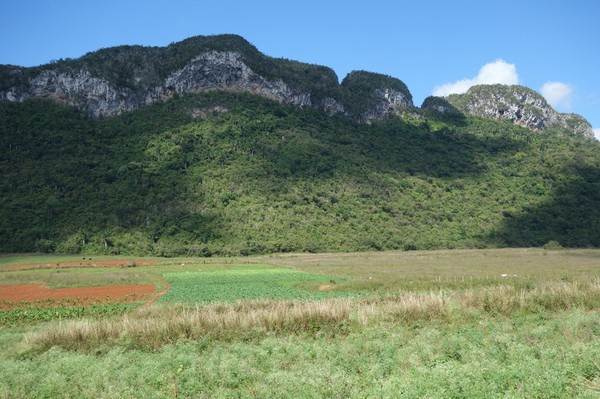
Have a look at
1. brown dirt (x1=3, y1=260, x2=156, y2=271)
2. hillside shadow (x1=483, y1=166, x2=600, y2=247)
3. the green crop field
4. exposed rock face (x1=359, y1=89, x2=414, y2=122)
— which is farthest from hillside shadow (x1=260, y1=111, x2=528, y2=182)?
the green crop field

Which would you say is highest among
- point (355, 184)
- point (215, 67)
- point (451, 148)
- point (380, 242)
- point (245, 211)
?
point (215, 67)

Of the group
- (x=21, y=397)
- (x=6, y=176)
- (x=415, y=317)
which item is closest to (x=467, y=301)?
(x=415, y=317)

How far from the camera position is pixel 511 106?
183 meters

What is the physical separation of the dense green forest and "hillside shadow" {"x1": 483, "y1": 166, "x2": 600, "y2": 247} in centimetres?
41

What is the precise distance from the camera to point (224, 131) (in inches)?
4872

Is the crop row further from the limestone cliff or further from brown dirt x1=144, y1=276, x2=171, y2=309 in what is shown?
the limestone cliff

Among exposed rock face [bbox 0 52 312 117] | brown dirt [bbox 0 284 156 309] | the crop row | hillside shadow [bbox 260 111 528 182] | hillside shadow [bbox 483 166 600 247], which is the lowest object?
brown dirt [bbox 0 284 156 309]

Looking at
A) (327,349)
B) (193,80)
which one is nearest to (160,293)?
(327,349)

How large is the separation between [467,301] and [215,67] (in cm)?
13173

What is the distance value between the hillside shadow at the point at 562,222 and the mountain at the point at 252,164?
426 millimetres

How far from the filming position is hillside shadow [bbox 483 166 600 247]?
88250 millimetres

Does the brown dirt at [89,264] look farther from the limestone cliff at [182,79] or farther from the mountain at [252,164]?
the limestone cliff at [182,79]

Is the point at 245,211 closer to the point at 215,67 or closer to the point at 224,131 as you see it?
the point at 224,131

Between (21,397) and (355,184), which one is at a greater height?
(355,184)
